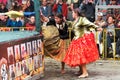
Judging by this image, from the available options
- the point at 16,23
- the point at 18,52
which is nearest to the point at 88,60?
the point at 18,52

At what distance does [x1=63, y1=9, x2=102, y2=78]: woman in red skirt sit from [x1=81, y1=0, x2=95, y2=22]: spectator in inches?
182

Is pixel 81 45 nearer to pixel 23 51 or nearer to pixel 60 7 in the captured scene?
pixel 23 51

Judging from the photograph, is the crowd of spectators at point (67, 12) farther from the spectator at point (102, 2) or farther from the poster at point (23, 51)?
the poster at point (23, 51)

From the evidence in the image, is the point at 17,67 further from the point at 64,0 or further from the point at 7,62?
the point at 64,0

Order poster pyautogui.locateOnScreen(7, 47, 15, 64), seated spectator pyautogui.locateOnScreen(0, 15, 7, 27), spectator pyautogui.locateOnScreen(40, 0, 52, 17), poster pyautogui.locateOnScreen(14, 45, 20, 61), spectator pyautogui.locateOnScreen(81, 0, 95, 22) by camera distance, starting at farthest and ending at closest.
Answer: spectator pyautogui.locateOnScreen(40, 0, 52, 17) < spectator pyautogui.locateOnScreen(81, 0, 95, 22) < seated spectator pyautogui.locateOnScreen(0, 15, 7, 27) < poster pyautogui.locateOnScreen(14, 45, 20, 61) < poster pyautogui.locateOnScreen(7, 47, 15, 64)

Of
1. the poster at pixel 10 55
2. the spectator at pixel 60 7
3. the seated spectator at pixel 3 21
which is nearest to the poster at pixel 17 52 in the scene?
the poster at pixel 10 55

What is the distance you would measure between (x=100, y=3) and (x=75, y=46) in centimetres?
615

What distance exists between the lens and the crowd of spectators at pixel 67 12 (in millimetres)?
13539

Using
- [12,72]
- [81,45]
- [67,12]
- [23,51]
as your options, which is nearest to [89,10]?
[67,12]

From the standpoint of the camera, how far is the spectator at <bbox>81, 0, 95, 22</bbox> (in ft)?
48.4

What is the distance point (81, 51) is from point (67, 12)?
5.82 m

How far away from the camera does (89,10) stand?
1497 cm

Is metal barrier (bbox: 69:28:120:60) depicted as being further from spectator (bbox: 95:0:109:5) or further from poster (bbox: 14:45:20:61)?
poster (bbox: 14:45:20:61)

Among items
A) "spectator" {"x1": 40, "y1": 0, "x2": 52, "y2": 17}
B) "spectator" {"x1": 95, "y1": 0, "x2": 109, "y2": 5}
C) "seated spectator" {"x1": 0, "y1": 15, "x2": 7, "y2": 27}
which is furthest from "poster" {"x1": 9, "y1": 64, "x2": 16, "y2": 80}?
"spectator" {"x1": 95, "y1": 0, "x2": 109, "y2": 5}
